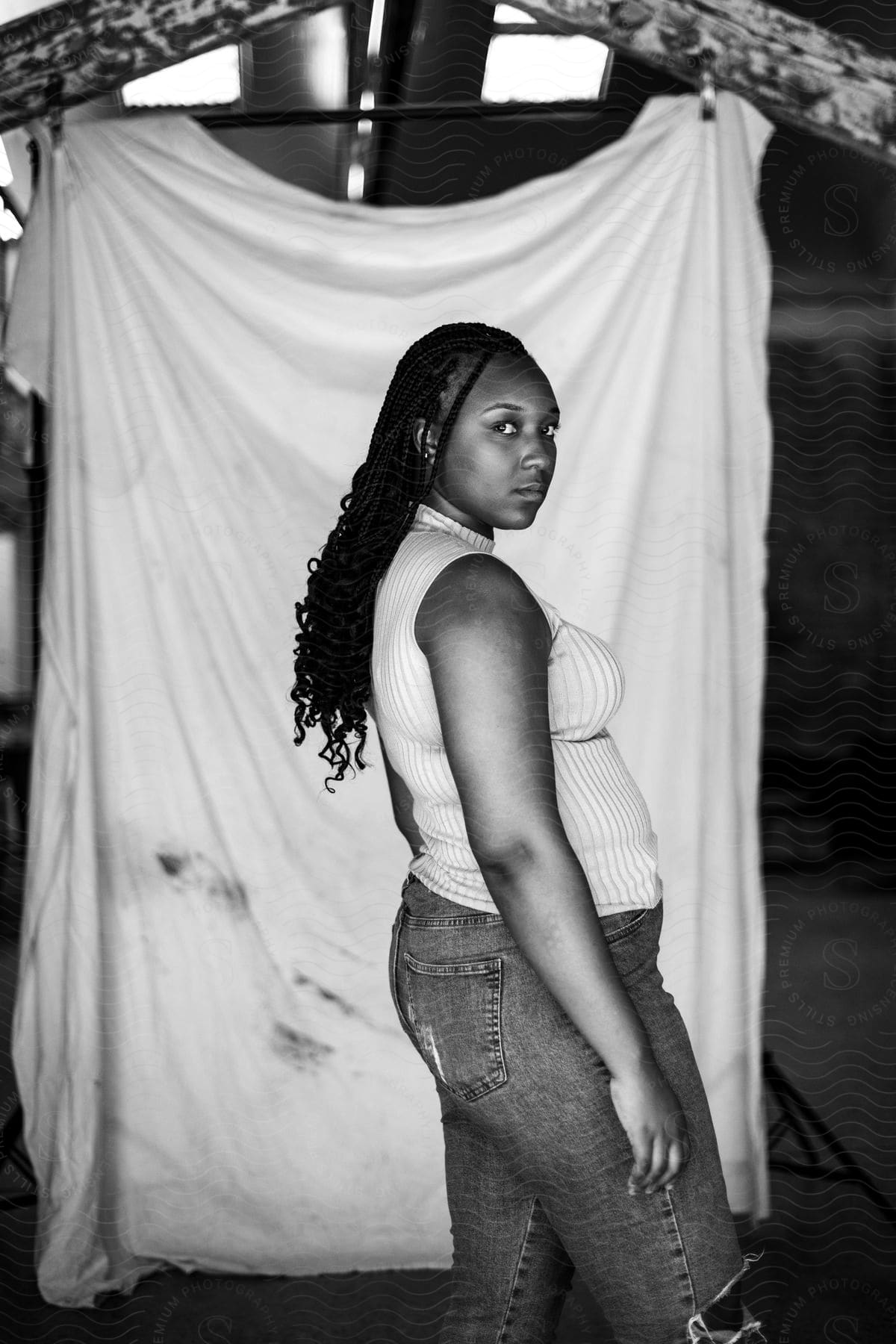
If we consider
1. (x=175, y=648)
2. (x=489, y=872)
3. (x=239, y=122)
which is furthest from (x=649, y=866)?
(x=239, y=122)

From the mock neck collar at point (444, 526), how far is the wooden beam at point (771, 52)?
81 cm

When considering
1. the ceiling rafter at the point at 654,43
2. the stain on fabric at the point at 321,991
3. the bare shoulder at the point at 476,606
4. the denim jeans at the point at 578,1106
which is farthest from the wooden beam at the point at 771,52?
the stain on fabric at the point at 321,991

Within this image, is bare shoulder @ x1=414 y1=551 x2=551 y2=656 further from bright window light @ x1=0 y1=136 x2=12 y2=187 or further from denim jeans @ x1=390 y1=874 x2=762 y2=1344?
bright window light @ x1=0 y1=136 x2=12 y2=187

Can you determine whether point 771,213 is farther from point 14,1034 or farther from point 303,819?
point 14,1034

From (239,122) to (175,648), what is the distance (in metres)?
0.71

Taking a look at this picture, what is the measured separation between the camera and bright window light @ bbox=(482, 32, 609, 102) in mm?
1576

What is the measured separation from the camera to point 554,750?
2.72 feet

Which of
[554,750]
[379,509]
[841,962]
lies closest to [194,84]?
[379,509]

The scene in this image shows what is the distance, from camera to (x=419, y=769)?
84 centimetres

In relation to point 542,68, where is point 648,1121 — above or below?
below

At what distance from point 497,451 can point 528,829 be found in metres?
0.31

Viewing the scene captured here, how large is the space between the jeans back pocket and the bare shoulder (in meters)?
0.22

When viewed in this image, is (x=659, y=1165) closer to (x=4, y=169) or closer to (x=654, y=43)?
(x=654, y=43)

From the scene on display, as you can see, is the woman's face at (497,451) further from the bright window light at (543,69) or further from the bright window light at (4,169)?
the bright window light at (4,169)
